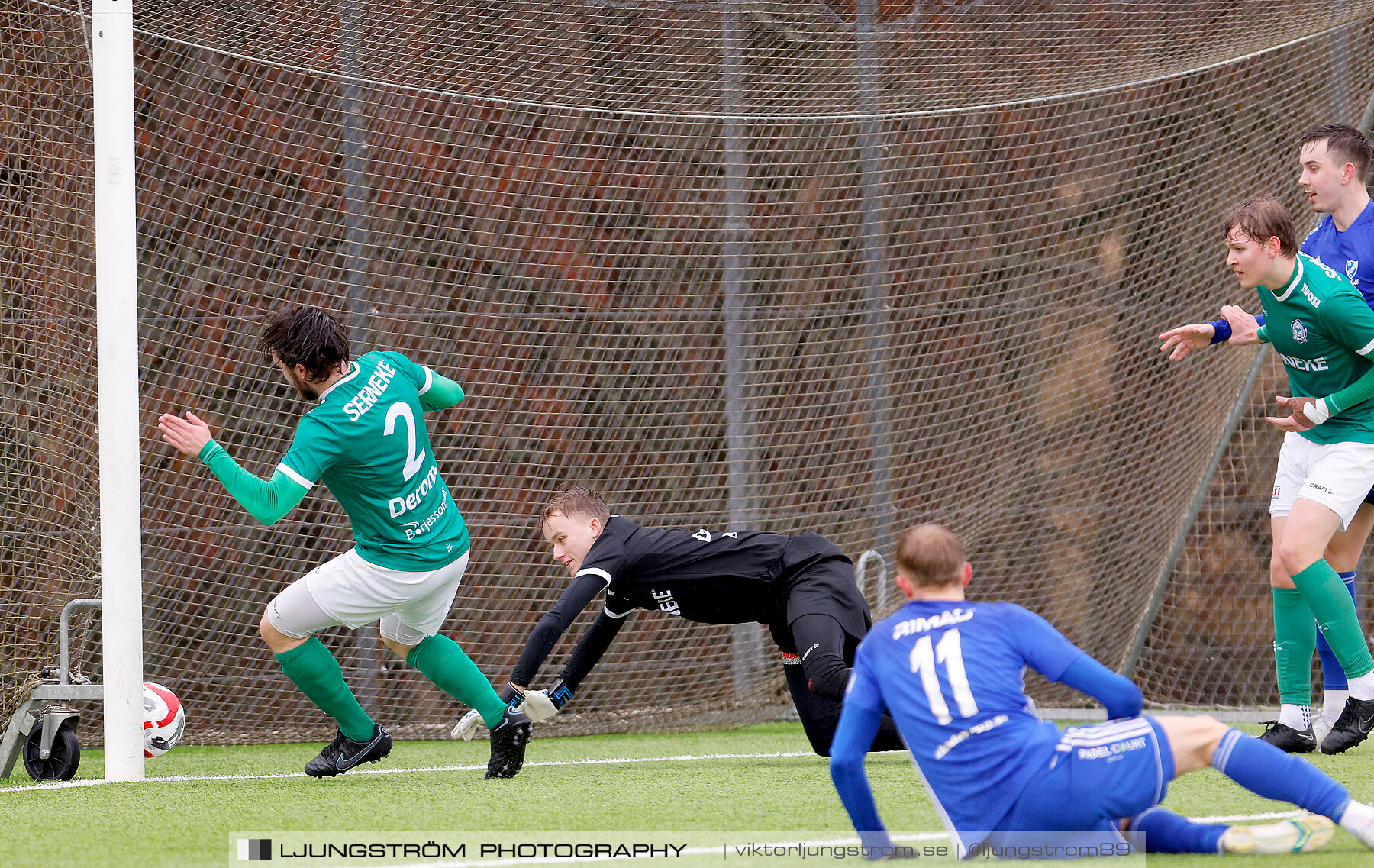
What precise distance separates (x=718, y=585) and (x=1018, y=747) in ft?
6.71

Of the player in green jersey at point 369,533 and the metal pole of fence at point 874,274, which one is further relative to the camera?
the metal pole of fence at point 874,274

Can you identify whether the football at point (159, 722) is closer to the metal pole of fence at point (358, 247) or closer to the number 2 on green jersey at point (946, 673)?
the metal pole of fence at point (358, 247)

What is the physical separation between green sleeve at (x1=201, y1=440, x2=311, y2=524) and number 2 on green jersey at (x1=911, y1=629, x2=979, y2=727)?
1.96 m

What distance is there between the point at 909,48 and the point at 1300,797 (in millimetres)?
4730

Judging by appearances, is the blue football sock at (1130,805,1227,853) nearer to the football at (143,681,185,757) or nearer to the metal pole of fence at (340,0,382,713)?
the football at (143,681,185,757)

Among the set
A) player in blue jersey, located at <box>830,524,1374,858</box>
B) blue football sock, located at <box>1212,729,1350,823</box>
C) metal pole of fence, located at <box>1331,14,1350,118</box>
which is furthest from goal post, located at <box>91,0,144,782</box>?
metal pole of fence, located at <box>1331,14,1350,118</box>

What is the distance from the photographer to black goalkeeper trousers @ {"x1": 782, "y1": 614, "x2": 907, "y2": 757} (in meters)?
3.86

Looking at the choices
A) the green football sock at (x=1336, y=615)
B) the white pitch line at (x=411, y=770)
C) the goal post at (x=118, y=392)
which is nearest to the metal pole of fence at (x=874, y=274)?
the white pitch line at (x=411, y=770)

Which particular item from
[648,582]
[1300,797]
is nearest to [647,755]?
[648,582]

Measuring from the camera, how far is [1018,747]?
2.23 metres

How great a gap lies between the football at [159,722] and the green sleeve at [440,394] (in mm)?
1290

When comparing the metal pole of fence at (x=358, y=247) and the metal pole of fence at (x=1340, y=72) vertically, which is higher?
the metal pole of fence at (x=1340, y=72)

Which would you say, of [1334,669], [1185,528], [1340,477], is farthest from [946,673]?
[1185,528]

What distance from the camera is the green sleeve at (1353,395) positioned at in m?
3.86
